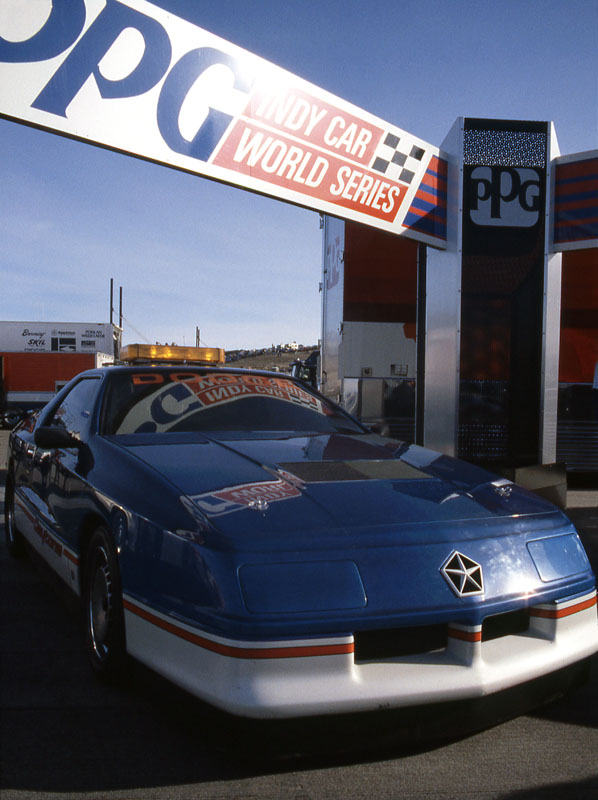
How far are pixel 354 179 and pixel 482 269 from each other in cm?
157

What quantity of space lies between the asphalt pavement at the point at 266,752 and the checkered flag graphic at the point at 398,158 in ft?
18.1

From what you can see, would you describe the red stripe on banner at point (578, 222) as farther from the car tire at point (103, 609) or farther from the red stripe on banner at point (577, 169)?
the car tire at point (103, 609)

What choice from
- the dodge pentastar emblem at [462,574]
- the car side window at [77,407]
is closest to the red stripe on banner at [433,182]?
the car side window at [77,407]

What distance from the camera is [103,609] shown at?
2.65 m

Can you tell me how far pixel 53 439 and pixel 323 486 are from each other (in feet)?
4.59

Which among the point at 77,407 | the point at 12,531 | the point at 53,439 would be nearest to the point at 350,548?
the point at 53,439

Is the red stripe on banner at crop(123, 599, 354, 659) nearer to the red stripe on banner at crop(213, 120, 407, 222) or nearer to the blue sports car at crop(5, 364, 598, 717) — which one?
the blue sports car at crop(5, 364, 598, 717)

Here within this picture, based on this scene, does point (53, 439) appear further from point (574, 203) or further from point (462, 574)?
point (574, 203)

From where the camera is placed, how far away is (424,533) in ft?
6.91

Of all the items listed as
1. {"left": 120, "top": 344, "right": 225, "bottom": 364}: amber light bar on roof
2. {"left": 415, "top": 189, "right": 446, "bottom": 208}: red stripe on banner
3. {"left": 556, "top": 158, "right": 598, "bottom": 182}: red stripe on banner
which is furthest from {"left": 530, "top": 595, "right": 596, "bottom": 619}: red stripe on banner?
{"left": 120, "top": 344, "right": 225, "bottom": 364}: amber light bar on roof

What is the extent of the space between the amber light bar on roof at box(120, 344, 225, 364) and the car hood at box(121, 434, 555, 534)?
7.84 metres

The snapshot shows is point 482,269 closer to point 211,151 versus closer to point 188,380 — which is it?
point 211,151

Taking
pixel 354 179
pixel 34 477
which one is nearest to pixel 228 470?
pixel 34 477

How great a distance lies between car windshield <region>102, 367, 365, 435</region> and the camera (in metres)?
3.22
